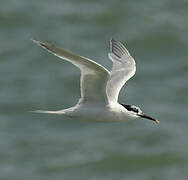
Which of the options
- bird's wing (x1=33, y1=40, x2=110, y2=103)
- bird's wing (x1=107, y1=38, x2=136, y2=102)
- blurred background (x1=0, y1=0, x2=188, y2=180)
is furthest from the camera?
blurred background (x1=0, y1=0, x2=188, y2=180)

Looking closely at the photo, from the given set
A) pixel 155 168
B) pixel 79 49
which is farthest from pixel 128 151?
pixel 79 49

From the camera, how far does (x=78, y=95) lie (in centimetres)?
1769

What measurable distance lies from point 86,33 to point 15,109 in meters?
4.11

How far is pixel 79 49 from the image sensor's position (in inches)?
755

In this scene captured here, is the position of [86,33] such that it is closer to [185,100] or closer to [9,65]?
[9,65]

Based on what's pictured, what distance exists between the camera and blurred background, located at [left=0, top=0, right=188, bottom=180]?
1681 cm

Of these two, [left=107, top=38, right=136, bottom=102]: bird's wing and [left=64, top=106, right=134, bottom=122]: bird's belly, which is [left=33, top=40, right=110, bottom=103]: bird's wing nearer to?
[left=64, top=106, right=134, bottom=122]: bird's belly

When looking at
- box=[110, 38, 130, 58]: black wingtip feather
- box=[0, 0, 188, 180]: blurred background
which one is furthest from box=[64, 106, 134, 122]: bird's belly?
box=[0, 0, 188, 180]: blurred background

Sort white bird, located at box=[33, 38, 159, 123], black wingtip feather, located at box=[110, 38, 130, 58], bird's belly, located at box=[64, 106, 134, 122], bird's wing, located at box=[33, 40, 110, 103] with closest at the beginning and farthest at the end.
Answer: bird's wing, located at box=[33, 40, 110, 103] < white bird, located at box=[33, 38, 159, 123] < bird's belly, located at box=[64, 106, 134, 122] < black wingtip feather, located at box=[110, 38, 130, 58]

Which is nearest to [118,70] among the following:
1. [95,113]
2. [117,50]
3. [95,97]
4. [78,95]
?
[117,50]

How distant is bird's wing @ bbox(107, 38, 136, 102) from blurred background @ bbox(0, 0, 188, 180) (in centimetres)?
507

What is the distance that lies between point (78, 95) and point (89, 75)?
321 inches

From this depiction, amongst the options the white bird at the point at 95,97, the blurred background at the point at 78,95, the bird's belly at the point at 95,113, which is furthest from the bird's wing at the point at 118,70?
the blurred background at the point at 78,95

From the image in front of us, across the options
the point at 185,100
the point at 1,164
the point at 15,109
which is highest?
the point at 185,100
